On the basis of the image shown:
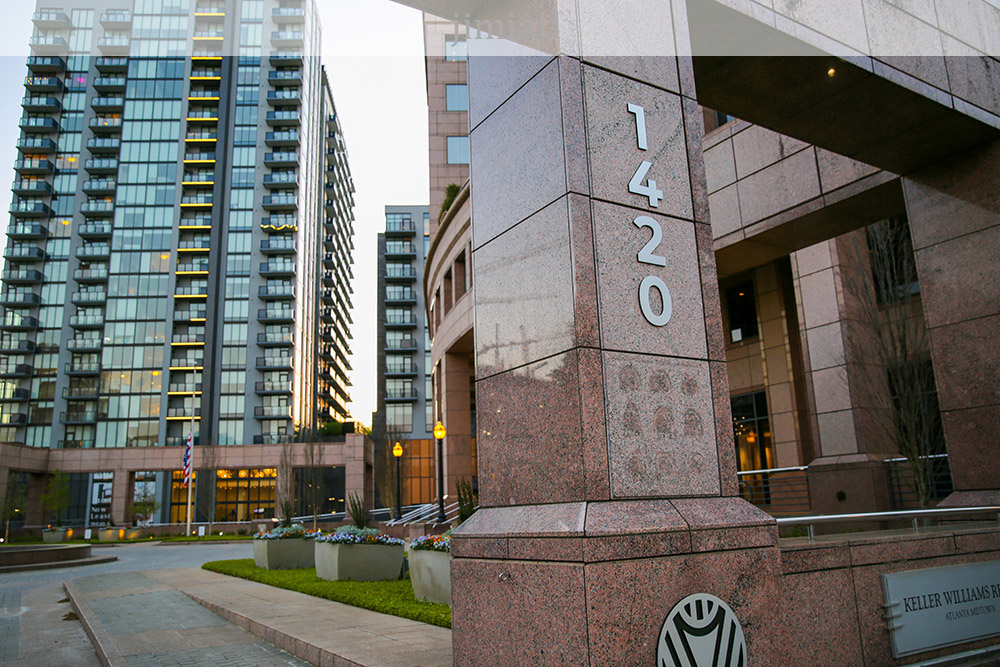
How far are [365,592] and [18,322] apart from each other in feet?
302

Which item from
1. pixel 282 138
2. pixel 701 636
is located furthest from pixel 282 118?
pixel 701 636

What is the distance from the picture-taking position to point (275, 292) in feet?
278

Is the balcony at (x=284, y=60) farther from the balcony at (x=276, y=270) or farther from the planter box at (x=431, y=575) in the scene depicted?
the planter box at (x=431, y=575)

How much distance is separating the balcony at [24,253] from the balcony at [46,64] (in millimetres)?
23824

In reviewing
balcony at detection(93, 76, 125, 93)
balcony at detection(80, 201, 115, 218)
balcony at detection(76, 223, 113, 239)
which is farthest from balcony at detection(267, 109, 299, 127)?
balcony at detection(76, 223, 113, 239)

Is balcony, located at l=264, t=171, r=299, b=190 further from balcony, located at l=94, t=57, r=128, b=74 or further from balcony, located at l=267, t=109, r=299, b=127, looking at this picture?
balcony, located at l=94, t=57, r=128, b=74

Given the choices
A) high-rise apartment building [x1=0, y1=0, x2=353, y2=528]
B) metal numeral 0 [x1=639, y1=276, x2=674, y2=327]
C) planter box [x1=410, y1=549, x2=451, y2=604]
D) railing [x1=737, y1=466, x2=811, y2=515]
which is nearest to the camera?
metal numeral 0 [x1=639, y1=276, x2=674, y2=327]

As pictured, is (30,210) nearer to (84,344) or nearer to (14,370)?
(84,344)

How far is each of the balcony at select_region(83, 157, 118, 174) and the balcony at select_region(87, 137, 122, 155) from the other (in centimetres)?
110

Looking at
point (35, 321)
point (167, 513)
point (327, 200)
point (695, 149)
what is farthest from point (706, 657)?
point (327, 200)

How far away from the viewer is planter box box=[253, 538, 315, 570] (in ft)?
57.1

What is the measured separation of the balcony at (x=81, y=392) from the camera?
266 feet

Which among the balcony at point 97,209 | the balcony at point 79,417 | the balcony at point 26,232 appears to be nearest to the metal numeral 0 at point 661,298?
the balcony at point 79,417

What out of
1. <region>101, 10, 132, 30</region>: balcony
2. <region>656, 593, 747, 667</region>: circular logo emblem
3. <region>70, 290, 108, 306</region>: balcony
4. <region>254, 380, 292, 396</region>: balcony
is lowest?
<region>656, 593, 747, 667</region>: circular logo emblem
